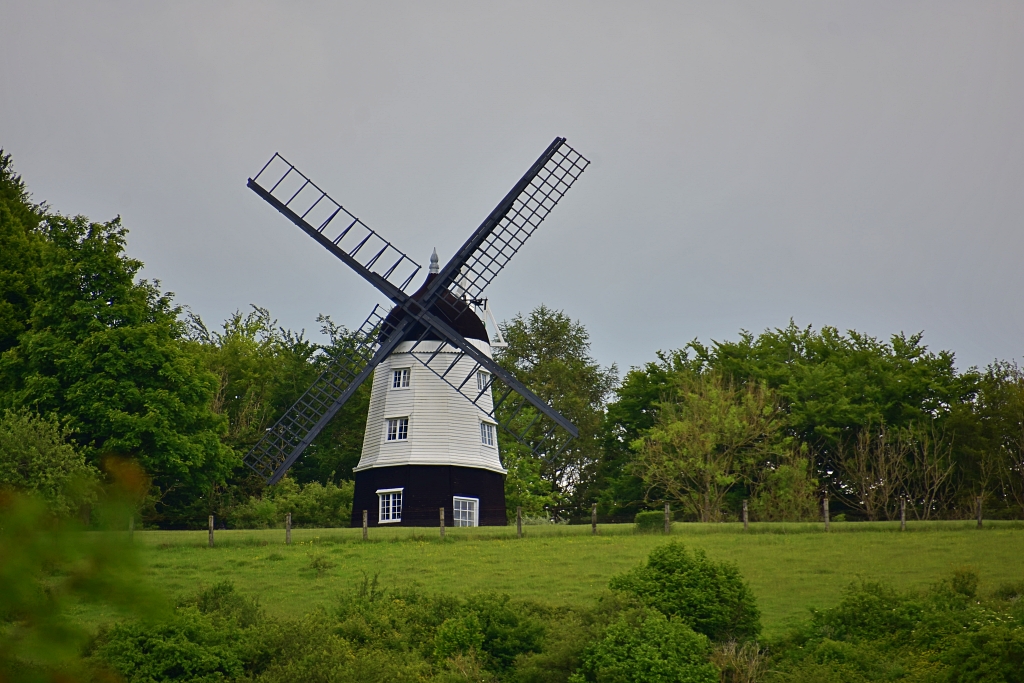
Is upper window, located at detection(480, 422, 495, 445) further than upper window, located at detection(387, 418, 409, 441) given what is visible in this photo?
Yes

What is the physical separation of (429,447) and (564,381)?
22.2 m

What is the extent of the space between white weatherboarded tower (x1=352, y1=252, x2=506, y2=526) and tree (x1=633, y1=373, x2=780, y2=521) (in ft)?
20.0

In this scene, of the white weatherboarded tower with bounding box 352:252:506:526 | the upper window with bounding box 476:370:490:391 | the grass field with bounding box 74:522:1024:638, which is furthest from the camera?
the upper window with bounding box 476:370:490:391

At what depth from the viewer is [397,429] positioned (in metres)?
35.1

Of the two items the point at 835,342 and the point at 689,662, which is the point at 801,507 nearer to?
the point at 835,342

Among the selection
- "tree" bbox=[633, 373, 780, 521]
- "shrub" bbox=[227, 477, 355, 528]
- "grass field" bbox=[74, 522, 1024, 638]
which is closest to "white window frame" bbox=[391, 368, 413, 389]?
"grass field" bbox=[74, 522, 1024, 638]

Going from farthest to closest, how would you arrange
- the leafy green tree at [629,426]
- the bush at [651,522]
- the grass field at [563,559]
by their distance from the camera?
the leafy green tree at [629,426]
the bush at [651,522]
the grass field at [563,559]

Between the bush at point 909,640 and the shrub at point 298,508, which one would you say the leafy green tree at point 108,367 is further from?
the bush at point 909,640

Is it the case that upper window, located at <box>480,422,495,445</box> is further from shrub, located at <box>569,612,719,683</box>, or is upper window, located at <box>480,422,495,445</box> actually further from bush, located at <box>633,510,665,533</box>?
shrub, located at <box>569,612,719,683</box>

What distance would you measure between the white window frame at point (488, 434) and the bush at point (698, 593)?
14.0 meters

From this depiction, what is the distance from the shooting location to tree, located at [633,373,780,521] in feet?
125

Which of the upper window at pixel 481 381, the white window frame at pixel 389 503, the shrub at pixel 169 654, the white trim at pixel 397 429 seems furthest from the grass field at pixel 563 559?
the upper window at pixel 481 381

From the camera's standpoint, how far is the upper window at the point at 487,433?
3600cm

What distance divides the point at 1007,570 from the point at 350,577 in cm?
1466
